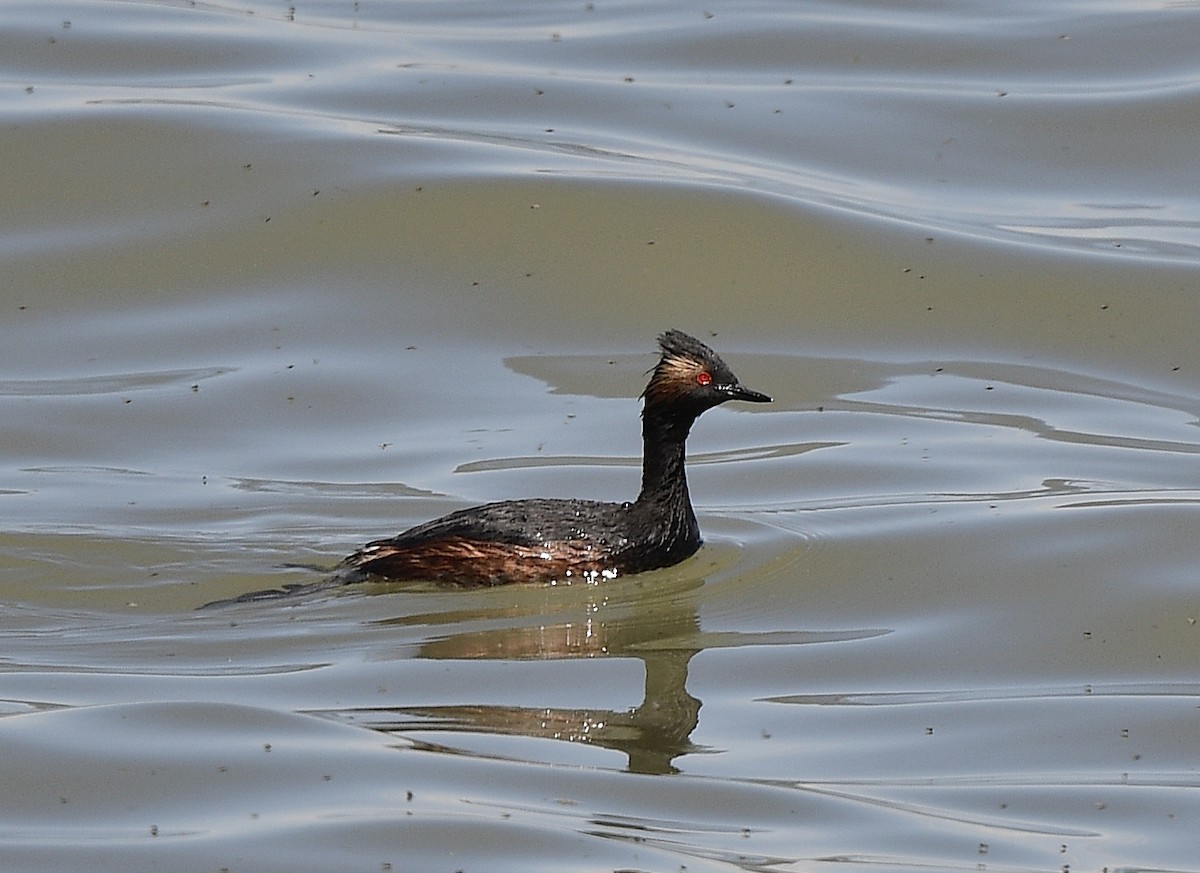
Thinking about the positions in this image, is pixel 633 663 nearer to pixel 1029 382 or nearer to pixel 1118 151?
pixel 1029 382

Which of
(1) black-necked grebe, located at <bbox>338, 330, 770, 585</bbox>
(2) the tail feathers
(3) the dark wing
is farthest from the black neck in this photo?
(2) the tail feathers

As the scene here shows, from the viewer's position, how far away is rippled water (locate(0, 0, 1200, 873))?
7520 mm

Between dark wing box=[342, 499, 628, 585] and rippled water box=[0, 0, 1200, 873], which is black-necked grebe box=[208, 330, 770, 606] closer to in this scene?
dark wing box=[342, 499, 628, 585]

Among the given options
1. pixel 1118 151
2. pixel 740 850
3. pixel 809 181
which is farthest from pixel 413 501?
pixel 1118 151

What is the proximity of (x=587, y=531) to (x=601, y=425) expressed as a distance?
8.51 ft

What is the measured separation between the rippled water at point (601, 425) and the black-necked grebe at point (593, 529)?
0.18 m

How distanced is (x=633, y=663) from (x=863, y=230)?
23.5 ft

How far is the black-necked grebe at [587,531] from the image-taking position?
34.4ft

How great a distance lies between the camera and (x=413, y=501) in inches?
468

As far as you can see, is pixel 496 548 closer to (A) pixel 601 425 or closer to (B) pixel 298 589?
(B) pixel 298 589

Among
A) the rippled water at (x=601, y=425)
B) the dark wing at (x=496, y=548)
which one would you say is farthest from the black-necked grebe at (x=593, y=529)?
the rippled water at (x=601, y=425)

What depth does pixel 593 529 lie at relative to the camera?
1071 cm

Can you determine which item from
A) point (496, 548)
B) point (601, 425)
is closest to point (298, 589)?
point (496, 548)

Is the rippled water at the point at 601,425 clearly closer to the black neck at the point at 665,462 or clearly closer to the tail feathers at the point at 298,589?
the tail feathers at the point at 298,589
